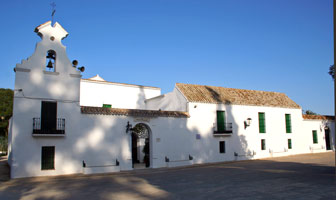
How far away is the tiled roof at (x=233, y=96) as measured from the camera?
2162 cm

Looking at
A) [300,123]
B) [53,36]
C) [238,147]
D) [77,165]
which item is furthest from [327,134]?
[53,36]

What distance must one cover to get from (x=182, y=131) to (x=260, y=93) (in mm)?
10952

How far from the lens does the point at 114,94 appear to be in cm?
2456

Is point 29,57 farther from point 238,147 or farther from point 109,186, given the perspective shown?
point 238,147

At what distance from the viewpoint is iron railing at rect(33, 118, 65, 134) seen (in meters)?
14.4

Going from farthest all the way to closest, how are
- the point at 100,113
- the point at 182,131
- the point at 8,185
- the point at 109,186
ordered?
1. the point at 182,131
2. the point at 100,113
3. the point at 8,185
4. the point at 109,186

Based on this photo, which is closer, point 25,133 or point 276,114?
point 25,133

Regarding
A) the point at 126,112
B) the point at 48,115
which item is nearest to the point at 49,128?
the point at 48,115

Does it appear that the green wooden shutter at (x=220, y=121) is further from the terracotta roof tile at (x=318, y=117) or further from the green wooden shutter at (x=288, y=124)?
the terracotta roof tile at (x=318, y=117)

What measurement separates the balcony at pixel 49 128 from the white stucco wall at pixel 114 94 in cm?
776

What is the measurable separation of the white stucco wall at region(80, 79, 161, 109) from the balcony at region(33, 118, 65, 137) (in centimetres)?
776

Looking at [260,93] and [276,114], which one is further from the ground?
[260,93]

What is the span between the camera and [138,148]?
21.2m

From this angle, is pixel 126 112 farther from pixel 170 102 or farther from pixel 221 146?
pixel 221 146
